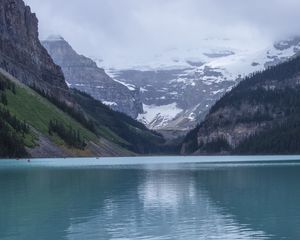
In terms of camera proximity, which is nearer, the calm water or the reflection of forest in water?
the calm water

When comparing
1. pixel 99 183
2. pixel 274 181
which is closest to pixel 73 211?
pixel 99 183

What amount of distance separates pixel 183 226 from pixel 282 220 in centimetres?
942

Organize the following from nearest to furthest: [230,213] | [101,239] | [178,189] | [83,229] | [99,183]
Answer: [101,239] < [83,229] < [230,213] < [178,189] < [99,183]

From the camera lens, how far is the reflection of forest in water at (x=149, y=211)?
173 feet

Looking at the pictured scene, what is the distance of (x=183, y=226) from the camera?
55.3m

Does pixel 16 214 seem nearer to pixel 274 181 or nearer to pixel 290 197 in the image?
pixel 290 197

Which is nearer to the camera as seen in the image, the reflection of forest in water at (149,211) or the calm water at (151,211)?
the calm water at (151,211)

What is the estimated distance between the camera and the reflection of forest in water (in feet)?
173

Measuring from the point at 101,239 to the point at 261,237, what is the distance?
12.2m

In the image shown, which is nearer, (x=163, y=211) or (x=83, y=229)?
(x=83, y=229)

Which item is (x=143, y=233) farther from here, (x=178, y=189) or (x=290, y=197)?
(x=178, y=189)

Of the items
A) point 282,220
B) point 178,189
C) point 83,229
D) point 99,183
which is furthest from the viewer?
point 99,183

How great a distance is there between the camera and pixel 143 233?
51.8 m

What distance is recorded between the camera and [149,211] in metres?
65.6
